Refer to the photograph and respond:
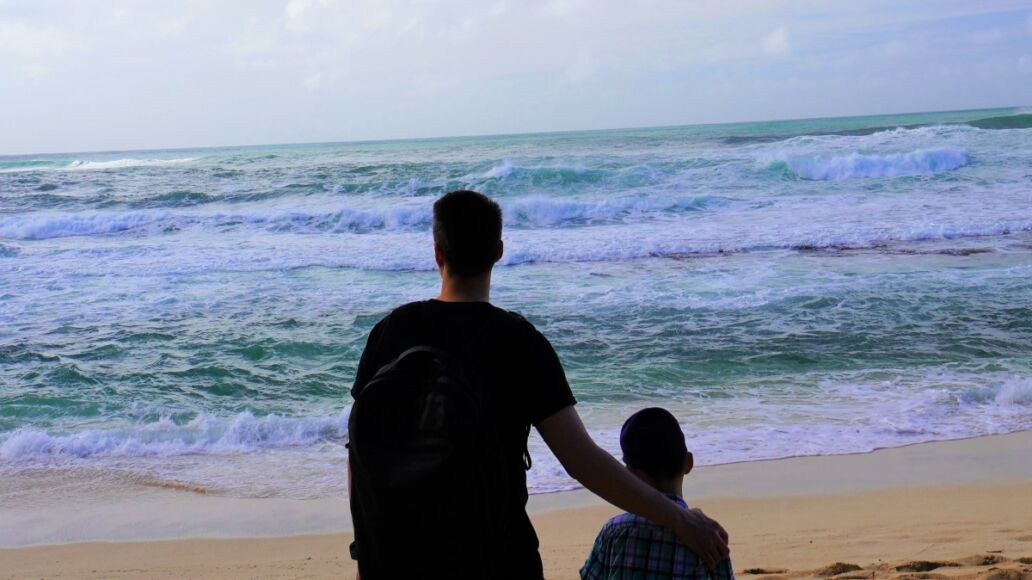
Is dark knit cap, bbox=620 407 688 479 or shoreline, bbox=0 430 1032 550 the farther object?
shoreline, bbox=0 430 1032 550

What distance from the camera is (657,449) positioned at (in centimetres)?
210

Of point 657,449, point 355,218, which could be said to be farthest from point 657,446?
point 355,218

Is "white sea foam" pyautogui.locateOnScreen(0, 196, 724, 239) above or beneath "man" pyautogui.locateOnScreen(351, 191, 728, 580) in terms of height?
beneath

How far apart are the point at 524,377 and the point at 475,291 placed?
22 centimetres

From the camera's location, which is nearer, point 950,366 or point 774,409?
point 774,409

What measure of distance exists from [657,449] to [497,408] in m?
0.52

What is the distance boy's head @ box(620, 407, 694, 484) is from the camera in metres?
2.10

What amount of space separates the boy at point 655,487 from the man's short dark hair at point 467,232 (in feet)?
1.83

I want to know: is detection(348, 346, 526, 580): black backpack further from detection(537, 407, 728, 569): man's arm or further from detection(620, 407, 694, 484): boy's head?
detection(620, 407, 694, 484): boy's head

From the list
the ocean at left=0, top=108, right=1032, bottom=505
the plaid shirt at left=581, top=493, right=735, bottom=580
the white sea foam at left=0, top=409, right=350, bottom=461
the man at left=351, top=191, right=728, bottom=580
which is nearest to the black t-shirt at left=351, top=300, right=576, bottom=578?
the man at left=351, top=191, right=728, bottom=580

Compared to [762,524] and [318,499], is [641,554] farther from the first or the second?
[318,499]

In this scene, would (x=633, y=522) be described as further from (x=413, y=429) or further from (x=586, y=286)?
(x=586, y=286)

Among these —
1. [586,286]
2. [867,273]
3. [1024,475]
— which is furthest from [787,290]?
[1024,475]

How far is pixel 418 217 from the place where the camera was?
2109 cm
